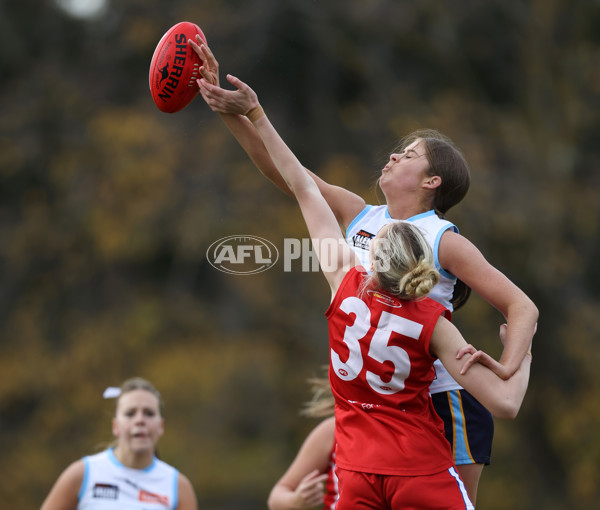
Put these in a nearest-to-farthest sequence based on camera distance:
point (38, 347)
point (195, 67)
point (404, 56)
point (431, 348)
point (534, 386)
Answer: point (431, 348)
point (195, 67)
point (534, 386)
point (404, 56)
point (38, 347)

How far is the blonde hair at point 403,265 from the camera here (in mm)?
2686

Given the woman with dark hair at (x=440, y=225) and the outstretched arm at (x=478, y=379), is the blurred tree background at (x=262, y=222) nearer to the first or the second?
the woman with dark hair at (x=440, y=225)

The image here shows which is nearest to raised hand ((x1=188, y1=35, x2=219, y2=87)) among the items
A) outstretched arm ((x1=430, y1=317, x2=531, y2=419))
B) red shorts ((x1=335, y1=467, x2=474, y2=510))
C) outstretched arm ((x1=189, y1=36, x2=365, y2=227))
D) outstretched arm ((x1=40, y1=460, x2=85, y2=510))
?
outstretched arm ((x1=189, y1=36, x2=365, y2=227))

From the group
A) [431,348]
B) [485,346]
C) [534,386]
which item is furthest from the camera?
[534,386]

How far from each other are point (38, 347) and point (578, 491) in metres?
7.33

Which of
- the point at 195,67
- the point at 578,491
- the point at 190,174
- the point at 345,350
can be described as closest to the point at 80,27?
the point at 190,174

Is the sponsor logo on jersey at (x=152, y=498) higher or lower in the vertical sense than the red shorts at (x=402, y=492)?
higher

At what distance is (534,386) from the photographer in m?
11.3

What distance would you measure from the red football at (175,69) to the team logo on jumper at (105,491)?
2.27 metres

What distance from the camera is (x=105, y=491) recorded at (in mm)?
4840

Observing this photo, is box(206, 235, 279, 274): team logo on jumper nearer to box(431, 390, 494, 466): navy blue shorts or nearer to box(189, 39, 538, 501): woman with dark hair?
box(189, 39, 538, 501): woman with dark hair

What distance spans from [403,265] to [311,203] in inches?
16.8

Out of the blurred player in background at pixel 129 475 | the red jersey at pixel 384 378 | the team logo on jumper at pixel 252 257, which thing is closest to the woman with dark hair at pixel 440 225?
the red jersey at pixel 384 378

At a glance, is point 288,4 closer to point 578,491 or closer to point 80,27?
point 80,27
